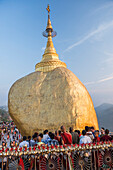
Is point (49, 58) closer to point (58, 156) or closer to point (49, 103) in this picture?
point (49, 103)

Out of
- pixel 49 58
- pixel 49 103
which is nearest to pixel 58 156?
pixel 49 103

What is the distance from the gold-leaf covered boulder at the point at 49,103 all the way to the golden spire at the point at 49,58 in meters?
1.30

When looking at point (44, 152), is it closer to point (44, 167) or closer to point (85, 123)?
point (44, 167)

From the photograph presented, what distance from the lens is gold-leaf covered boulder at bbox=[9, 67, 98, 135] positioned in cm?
993

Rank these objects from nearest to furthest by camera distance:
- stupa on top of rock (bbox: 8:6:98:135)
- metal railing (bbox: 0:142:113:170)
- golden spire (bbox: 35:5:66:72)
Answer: metal railing (bbox: 0:142:113:170) → stupa on top of rock (bbox: 8:6:98:135) → golden spire (bbox: 35:5:66:72)

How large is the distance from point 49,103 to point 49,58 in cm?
556

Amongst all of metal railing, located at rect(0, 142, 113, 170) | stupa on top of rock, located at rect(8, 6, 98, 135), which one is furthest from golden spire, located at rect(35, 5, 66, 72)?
metal railing, located at rect(0, 142, 113, 170)

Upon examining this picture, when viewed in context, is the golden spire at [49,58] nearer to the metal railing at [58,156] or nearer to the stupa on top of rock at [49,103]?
the stupa on top of rock at [49,103]

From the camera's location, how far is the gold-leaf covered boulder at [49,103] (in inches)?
391

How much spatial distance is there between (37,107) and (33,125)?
1.38 meters

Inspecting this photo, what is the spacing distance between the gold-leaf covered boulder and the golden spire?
1.30 meters

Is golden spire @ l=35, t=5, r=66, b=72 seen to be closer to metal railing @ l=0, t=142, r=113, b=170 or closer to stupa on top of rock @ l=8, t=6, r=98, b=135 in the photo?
stupa on top of rock @ l=8, t=6, r=98, b=135

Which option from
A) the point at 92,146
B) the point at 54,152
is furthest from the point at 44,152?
the point at 92,146

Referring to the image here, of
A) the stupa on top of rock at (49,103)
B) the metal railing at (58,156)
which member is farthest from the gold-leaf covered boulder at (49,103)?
the metal railing at (58,156)
